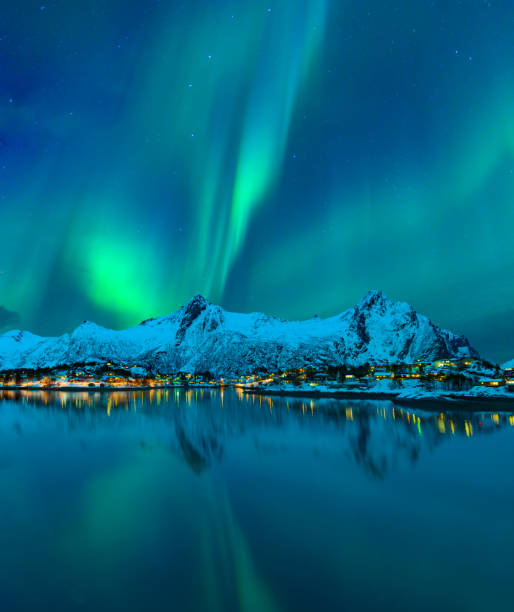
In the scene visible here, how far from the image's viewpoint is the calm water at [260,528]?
1023 centimetres

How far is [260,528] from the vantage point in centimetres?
1480

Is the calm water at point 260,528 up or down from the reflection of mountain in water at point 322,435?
up

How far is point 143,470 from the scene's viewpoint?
2466 cm

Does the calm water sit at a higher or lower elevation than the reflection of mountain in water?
higher

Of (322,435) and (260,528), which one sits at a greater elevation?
(260,528)

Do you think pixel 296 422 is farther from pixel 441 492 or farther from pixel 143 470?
pixel 441 492

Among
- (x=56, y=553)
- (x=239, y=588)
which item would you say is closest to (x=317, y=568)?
(x=239, y=588)

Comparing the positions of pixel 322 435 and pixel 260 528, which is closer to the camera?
pixel 260 528

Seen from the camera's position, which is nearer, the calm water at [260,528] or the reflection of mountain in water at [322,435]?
the calm water at [260,528]

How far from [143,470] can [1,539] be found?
11.0 meters

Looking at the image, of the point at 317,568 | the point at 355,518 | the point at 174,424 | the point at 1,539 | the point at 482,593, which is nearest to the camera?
the point at 482,593

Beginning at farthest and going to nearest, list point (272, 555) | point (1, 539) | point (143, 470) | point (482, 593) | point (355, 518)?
point (143, 470)
point (355, 518)
point (1, 539)
point (272, 555)
point (482, 593)

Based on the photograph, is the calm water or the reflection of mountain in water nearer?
the calm water

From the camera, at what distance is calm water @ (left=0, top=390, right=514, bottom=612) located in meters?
10.2
